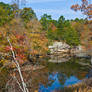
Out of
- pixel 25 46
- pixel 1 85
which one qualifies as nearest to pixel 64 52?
pixel 25 46

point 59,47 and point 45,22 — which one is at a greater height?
point 45,22

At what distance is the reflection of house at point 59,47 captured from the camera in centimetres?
2936

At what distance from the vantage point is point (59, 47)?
30438 millimetres

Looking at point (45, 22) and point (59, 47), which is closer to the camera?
point (59, 47)

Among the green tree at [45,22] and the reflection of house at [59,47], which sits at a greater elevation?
the green tree at [45,22]

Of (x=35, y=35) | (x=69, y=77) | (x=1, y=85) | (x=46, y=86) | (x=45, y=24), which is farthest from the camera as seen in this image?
(x=45, y=24)

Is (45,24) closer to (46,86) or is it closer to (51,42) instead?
(51,42)

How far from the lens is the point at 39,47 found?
66.9 feet

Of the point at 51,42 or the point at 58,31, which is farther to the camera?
the point at 58,31

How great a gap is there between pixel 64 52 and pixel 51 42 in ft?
11.7

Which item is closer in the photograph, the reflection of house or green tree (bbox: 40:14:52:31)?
the reflection of house

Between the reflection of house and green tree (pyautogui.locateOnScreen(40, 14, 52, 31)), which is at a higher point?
green tree (pyautogui.locateOnScreen(40, 14, 52, 31))

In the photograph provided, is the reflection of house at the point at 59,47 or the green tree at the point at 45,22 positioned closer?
the reflection of house at the point at 59,47

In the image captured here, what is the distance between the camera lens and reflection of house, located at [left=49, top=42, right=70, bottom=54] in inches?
1156
